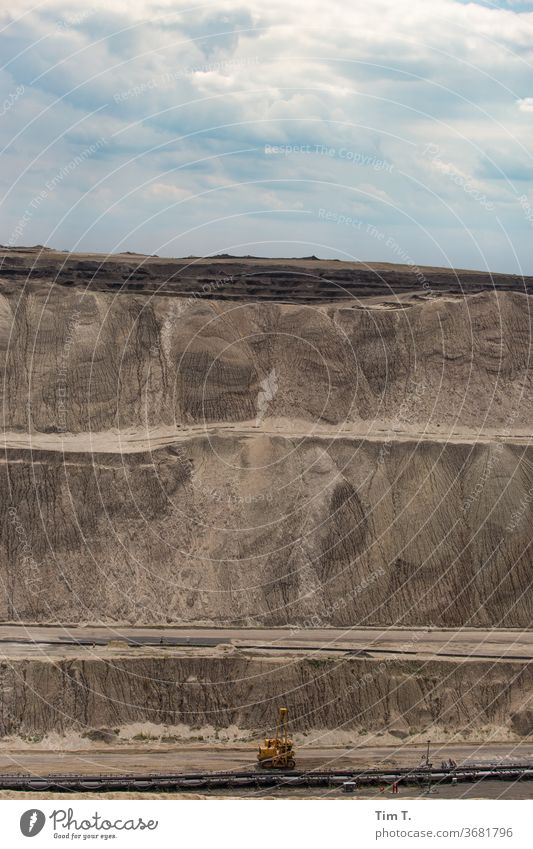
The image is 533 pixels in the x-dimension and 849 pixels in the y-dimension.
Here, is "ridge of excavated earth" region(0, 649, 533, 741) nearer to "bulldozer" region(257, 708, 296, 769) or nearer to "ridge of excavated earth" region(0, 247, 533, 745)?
"ridge of excavated earth" region(0, 247, 533, 745)

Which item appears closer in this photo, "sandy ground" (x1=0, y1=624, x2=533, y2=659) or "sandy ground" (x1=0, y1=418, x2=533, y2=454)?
"sandy ground" (x1=0, y1=624, x2=533, y2=659)

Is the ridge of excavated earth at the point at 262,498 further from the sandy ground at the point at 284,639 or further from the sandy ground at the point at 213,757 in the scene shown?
the sandy ground at the point at 213,757

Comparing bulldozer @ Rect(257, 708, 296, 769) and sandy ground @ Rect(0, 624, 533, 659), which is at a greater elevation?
sandy ground @ Rect(0, 624, 533, 659)

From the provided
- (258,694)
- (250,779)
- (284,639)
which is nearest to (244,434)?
(284,639)

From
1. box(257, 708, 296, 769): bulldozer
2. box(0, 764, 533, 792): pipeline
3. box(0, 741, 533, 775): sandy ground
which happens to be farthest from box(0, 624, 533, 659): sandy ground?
box(0, 764, 533, 792): pipeline

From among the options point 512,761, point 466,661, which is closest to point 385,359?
point 466,661

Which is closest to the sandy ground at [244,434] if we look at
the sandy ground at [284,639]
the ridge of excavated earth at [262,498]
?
the ridge of excavated earth at [262,498]

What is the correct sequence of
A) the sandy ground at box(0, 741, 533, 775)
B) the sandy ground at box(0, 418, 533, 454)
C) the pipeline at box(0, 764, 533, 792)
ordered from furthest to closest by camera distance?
1. the sandy ground at box(0, 418, 533, 454)
2. the sandy ground at box(0, 741, 533, 775)
3. the pipeline at box(0, 764, 533, 792)

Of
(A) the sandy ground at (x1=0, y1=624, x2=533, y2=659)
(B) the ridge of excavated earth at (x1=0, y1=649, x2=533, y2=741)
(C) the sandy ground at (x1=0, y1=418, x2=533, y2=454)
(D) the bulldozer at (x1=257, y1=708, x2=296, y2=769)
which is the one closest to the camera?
(D) the bulldozer at (x1=257, y1=708, x2=296, y2=769)

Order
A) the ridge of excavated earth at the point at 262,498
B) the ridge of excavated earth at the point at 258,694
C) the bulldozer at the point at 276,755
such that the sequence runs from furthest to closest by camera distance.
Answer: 1. the ridge of excavated earth at the point at 262,498
2. the ridge of excavated earth at the point at 258,694
3. the bulldozer at the point at 276,755

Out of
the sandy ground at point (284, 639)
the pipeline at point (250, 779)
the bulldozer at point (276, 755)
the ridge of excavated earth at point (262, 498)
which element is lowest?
the pipeline at point (250, 779)

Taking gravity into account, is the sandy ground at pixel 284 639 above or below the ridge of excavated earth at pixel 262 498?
below

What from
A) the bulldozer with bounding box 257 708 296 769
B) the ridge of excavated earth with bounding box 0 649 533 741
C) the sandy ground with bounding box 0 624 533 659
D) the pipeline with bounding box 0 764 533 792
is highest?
the sandy ground with bounding box 0 624 533 659

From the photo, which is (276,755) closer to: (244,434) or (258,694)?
(258,694)
